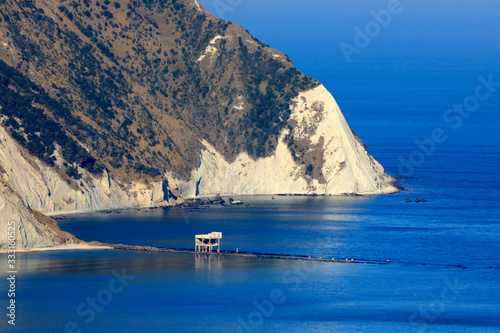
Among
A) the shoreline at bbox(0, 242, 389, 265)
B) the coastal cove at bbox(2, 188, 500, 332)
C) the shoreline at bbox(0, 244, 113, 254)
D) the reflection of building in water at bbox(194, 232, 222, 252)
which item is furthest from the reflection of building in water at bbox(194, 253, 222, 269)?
the shoreline at bbox(0, 244, 113, 254)

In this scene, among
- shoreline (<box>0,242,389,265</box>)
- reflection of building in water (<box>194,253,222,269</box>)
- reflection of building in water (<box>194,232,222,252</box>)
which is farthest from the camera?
reflection of building in water (<box>194,232,222,252</box>)

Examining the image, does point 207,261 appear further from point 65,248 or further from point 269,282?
point 65,248

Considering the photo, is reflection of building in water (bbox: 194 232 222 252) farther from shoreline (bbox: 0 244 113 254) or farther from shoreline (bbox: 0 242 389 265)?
shoreline (bbox: 0 244 113 254)

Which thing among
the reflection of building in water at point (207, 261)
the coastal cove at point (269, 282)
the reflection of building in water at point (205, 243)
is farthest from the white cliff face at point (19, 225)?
the reflection of building in water at point (205, 243)

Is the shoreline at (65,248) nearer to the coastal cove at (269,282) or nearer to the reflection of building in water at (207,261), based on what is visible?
the coastal cove at (269,282)

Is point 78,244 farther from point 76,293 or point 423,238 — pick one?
point 423,238

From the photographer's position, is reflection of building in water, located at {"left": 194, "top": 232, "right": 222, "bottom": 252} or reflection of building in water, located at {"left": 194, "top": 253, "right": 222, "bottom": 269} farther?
reflection of building in water, located at {"left": 194, "top": 232, "right": 222, "bottom": 252}

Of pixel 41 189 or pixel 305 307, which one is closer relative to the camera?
pixel 305 307

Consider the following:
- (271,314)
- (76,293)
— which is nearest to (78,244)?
(76,293)
